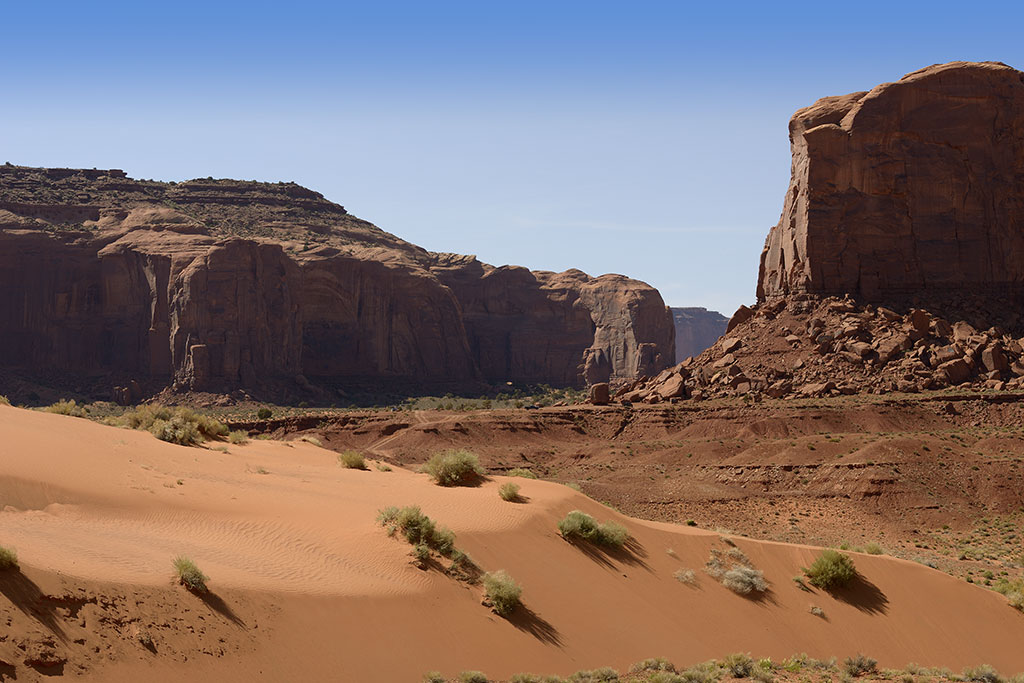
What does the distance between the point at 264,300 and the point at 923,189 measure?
48329 millimetres

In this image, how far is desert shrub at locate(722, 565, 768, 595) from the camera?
21.6 m

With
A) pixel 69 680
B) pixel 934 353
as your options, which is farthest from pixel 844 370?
pixel 69 680

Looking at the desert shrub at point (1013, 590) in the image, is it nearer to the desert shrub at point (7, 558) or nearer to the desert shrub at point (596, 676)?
the desert shrub at point (596, 676)

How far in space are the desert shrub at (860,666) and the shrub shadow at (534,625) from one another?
4867 millimetres

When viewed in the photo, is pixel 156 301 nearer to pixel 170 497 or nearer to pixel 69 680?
pixel 170 497

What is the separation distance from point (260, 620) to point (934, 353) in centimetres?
4881

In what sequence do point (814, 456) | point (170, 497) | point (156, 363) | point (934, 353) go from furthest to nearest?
1. point (156, 363)
2. point (934, 353)
3. point (814, 456)
4. point (170, 497)

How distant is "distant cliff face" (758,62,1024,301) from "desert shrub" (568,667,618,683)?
49388 millimetres

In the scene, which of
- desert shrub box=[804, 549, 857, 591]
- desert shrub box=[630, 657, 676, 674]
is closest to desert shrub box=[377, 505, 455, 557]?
desert shrub box=[630, 657, 676, 674]

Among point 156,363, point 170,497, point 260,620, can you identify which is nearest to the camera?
point 260,620

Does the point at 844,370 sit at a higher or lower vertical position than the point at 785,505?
higher

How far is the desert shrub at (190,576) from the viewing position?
15.1 m

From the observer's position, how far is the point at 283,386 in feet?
291

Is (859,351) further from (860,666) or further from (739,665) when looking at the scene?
(739,665)
